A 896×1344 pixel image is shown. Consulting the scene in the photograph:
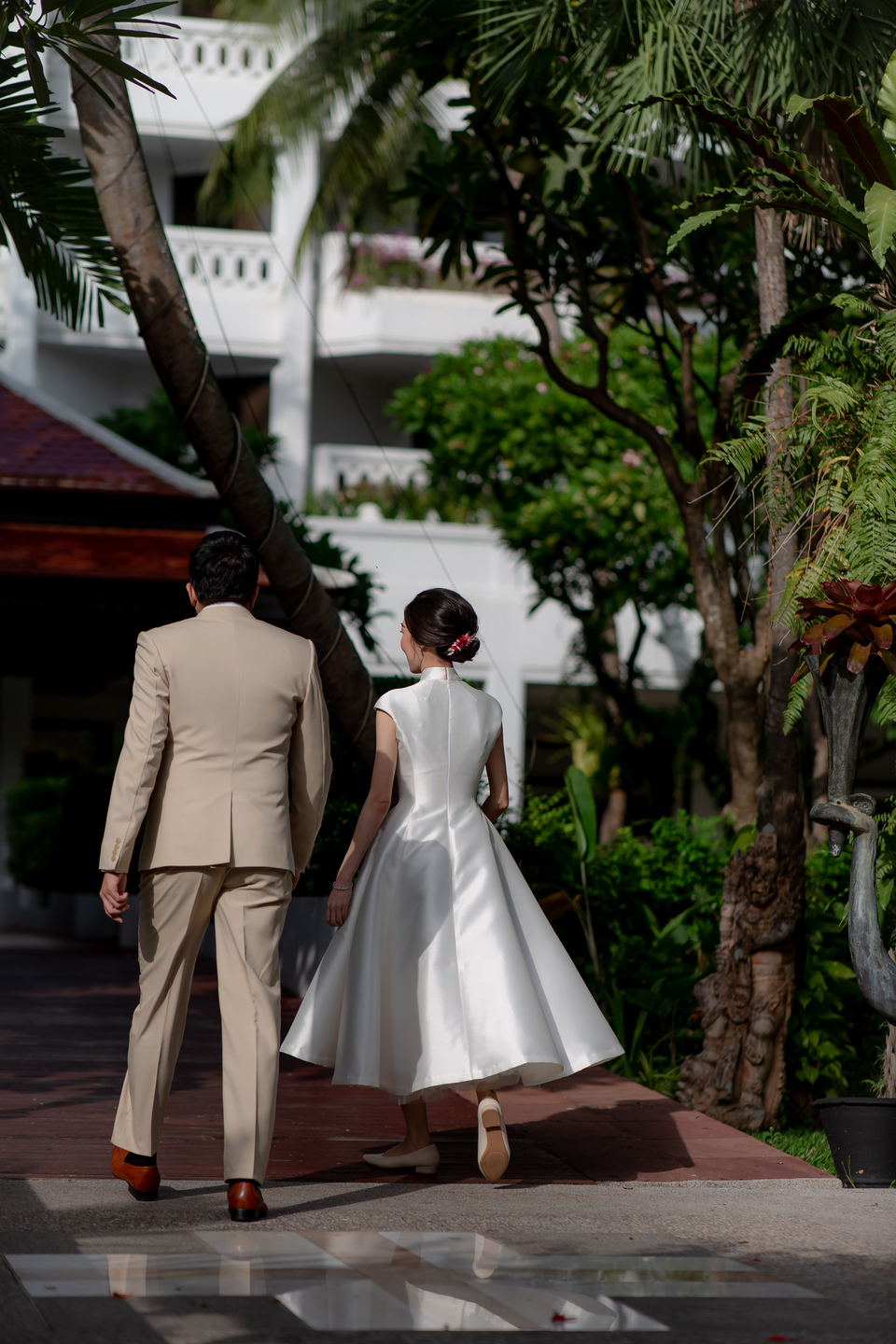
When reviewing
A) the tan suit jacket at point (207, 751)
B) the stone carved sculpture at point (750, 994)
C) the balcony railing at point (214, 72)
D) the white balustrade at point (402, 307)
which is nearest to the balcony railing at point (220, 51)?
the balcony railing at point (214, 72)

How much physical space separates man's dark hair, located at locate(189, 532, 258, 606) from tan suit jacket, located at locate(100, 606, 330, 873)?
66 millimetres

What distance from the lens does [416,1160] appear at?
15.6 ft

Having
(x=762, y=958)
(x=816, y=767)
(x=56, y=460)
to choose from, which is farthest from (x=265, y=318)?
(x=762, y=958)

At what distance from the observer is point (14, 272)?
18062mm

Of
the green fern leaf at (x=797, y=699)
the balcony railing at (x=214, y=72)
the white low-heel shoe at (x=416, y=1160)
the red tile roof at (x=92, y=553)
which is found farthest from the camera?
the balcony railing at (x=214, y=72)

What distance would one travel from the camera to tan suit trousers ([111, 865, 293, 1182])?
4047mm

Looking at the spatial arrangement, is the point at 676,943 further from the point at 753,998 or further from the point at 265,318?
the point at 265,318

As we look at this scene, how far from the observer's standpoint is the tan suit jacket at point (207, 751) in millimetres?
4105

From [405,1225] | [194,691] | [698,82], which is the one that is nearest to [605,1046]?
[405,1225]

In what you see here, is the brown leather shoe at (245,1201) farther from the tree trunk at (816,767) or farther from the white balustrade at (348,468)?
the white balustrade at (348,468)

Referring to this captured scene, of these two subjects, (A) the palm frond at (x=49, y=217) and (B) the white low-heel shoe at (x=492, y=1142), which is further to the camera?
(A) the palm frond at (x=49, y=217)

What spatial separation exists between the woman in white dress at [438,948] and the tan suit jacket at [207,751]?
503 mm

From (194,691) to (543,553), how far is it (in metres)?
10.5

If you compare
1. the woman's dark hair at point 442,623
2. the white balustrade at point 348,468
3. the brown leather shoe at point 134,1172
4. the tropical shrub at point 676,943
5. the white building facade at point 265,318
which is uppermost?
the white building facade at point 265,318
